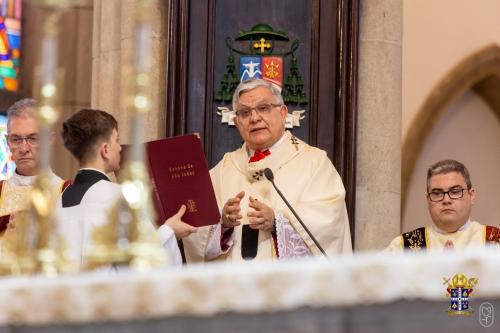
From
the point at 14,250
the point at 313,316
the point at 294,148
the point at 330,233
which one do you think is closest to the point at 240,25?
the point at 294,148

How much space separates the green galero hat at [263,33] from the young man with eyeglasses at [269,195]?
1203 mm

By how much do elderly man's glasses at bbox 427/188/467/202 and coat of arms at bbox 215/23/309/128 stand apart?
6.01 ft

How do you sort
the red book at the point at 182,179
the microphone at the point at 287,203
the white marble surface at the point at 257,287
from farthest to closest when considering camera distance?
the microphone at the point at 287,203
the red book at the point at 182,179
the white marble surface at the point at 257,287

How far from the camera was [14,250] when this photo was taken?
Result: 9.67ft

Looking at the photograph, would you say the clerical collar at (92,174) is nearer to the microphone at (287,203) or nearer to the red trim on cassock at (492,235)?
the microphone at (287,203)

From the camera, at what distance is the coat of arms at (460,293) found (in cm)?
241

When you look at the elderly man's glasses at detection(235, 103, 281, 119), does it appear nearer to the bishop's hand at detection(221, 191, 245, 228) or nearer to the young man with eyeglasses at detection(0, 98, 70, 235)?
the bishop's hand at detection(221, 191, 245, 228)

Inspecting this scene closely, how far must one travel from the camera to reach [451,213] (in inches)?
249

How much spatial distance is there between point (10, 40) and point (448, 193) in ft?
16.4

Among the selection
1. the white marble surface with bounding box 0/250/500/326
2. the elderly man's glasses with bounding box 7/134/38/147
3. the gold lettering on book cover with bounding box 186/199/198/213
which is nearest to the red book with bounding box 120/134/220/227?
the gold lettering on book cover with bounding box 186/199/198/213

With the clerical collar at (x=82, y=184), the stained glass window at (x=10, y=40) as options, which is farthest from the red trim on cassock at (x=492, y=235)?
the stained glass window at (x=10, y=40)

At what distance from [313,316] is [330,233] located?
169 inches

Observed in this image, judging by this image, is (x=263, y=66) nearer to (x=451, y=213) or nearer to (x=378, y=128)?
(x=378, y=128)

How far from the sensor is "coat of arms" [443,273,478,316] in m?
2.41
